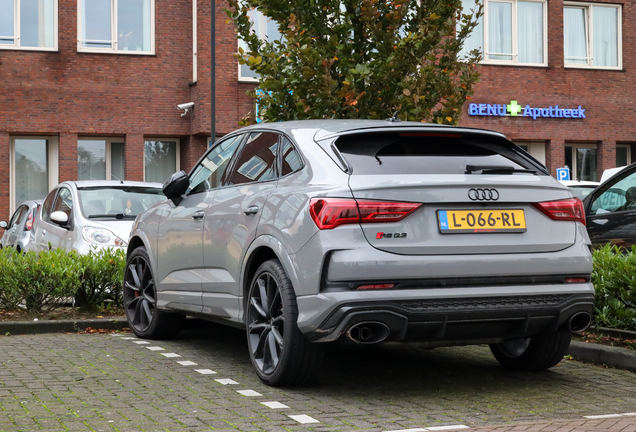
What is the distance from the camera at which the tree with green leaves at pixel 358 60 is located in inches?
377

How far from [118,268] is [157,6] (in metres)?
18.4

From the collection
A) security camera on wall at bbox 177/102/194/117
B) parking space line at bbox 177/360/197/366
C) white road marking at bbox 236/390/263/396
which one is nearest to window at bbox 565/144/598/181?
security camera on wall at bbox 177/102/194/117

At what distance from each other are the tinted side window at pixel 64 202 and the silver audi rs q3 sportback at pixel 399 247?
6848mm

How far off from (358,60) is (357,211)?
499 centimetres

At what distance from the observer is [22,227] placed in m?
15.9

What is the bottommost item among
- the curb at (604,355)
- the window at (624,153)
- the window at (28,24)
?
the curb at (604,355)

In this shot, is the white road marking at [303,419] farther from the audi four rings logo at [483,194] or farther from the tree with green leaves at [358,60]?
the tree with green leaves at [358,60]

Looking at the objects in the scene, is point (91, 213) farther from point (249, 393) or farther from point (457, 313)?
point (457, 313)

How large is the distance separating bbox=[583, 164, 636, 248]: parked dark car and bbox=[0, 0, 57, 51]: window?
19.9 metres

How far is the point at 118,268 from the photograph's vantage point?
31.9 feet

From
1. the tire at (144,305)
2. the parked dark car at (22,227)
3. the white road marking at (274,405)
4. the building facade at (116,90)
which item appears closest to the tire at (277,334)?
the white road marking at (274,405)

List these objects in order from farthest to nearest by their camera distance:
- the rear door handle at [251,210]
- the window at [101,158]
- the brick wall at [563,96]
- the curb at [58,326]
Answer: the brick wall at [563,96]
the window at [101,158]
the curb at [58,326]
the rear door handle at [251,210]

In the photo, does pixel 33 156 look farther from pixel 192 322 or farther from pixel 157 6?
pixel 192 322

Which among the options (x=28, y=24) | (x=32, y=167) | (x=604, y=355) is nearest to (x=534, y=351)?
(x=604, y=355)
